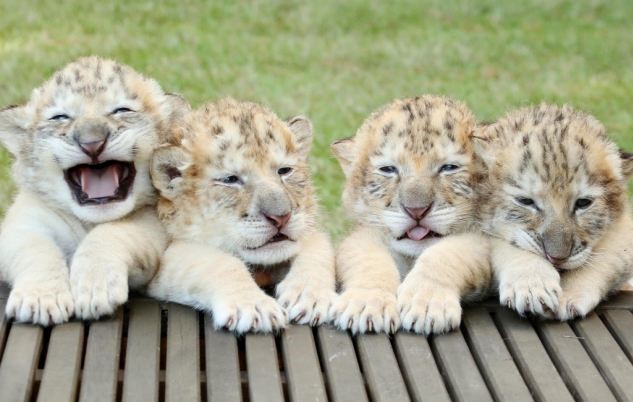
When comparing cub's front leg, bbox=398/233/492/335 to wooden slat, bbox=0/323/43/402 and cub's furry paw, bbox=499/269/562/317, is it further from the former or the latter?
wooden slat, bbox=0/323/43/402

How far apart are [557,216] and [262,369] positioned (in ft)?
4.17

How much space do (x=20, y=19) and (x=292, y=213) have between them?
7.30 m

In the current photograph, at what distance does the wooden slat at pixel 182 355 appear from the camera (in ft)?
12.3

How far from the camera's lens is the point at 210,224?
14.9 ft

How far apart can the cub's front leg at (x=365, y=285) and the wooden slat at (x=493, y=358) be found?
0.29m

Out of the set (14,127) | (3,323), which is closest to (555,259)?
(3,323)

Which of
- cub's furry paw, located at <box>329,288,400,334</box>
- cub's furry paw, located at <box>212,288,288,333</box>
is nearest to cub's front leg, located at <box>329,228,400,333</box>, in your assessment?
cub's furry paw, located at <box>329,288,400,334</box>

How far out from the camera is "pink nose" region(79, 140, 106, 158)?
14.5 feet

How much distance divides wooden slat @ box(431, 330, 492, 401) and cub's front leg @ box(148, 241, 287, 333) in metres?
0.56

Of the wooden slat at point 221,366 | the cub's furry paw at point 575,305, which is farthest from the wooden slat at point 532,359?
the wooden slat at point 221,366

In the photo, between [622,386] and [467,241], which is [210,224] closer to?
[467,241]

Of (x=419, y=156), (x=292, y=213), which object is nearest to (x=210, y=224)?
(x=292, y=213)

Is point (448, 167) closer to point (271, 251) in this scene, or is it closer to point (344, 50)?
point (271, 251)

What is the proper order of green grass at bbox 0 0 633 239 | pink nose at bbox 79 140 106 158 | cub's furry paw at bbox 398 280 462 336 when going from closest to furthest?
cub's furry paw at bbox 398 280 462 336 → pink nose at bbox 79 140 106 158 → green grass at bbox 0 0 633 239
